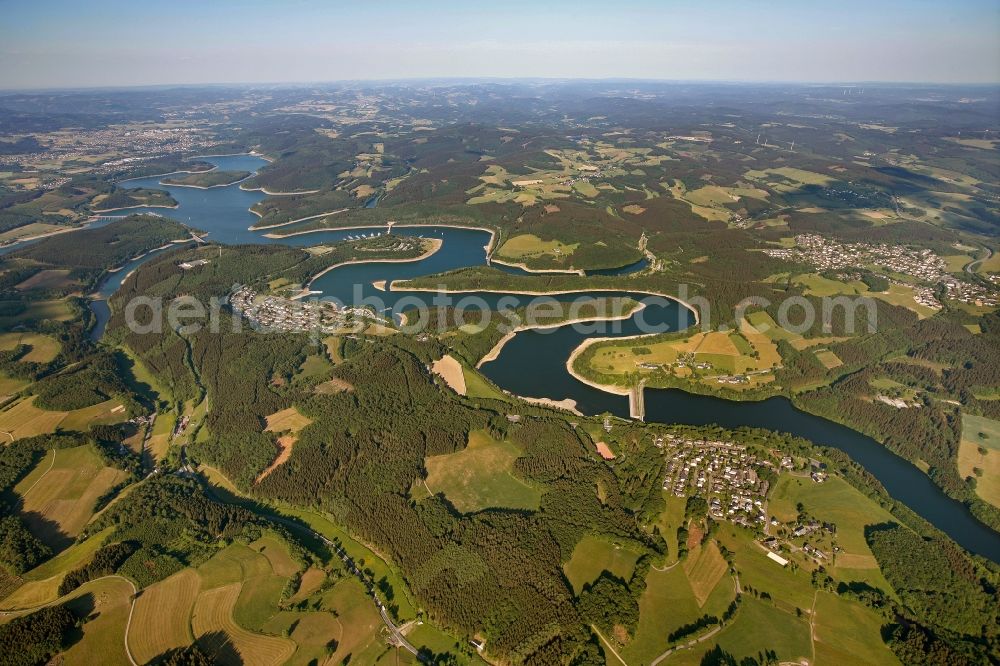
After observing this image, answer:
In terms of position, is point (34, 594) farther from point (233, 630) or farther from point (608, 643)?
point (608, 643)

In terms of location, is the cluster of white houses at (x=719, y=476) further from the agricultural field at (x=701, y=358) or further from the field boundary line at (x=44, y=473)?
the field boundary line at (x=44, y=473)

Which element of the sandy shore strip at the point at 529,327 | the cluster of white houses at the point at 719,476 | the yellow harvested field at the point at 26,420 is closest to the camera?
the cluster of white houses at the point at 719,476

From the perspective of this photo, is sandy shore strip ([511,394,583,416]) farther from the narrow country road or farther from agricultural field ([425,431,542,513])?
the narrow country road

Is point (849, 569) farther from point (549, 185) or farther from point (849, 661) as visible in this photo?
point (549, 185)

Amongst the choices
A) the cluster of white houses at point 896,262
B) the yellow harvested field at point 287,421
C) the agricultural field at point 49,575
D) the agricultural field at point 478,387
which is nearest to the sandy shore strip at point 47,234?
the yellow harvested field at point 287,421

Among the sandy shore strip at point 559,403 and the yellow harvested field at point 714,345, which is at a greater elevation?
the yellow harvested field at point 714,345

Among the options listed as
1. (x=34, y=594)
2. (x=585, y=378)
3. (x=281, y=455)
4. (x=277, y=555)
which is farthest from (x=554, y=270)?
(x=34, y=594)
